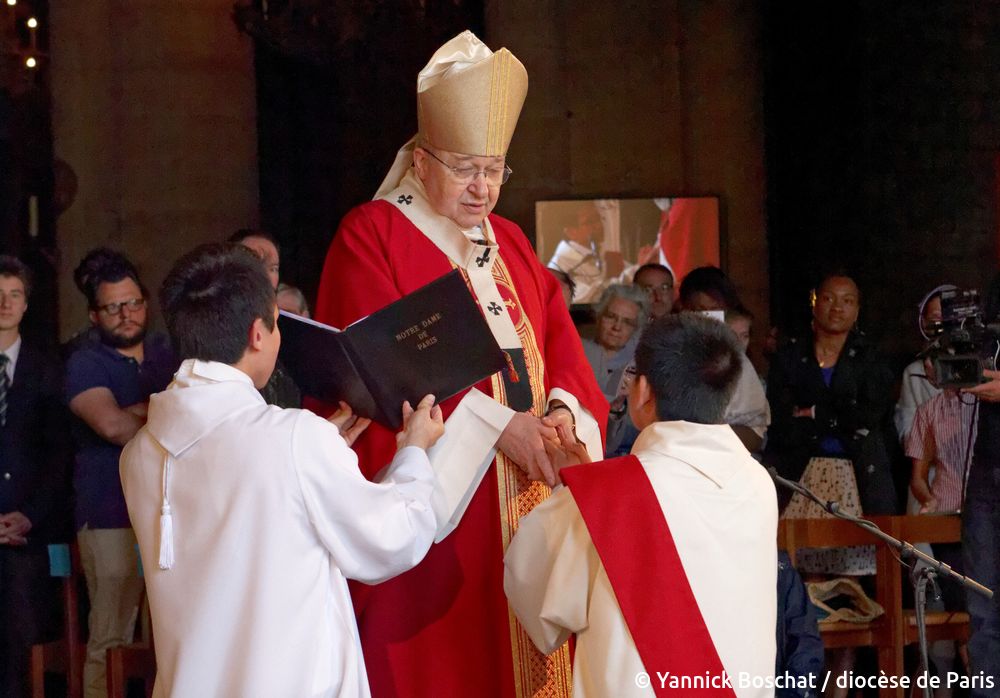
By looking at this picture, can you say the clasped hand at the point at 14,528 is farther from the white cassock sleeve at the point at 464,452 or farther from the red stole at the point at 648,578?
the red stole at the point at 648,578

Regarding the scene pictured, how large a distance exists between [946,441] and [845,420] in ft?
1.55

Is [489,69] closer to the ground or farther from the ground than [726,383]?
farther from the ground

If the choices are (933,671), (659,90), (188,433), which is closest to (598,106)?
(659,90)

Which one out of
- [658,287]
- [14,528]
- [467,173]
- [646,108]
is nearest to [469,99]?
[467,173]

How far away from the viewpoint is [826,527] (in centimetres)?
416

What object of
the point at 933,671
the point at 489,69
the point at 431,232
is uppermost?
the point at 489,69

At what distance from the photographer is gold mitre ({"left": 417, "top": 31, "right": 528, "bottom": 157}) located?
323 cm

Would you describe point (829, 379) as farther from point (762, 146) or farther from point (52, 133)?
point (52, 133)

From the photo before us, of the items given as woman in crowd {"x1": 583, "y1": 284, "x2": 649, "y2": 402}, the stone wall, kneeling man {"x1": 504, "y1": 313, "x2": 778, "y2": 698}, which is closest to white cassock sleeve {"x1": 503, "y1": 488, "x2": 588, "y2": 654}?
kneeling man {"x1": 504, "y1": 313, "x2": 778, "y2": 698}

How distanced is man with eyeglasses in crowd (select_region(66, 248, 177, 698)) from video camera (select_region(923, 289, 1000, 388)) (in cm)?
248

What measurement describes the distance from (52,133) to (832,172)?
13.9 ft

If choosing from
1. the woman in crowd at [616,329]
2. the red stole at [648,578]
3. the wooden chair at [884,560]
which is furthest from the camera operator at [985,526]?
the red stole at [648,578]

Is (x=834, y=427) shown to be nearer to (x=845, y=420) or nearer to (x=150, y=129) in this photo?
(x=845, y=420)

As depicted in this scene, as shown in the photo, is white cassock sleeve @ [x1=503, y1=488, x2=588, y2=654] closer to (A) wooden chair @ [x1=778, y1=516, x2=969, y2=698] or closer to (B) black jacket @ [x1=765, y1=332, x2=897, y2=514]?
(A) wooden chair @ [x1=778, y1=516, x2=969, y2=698]
